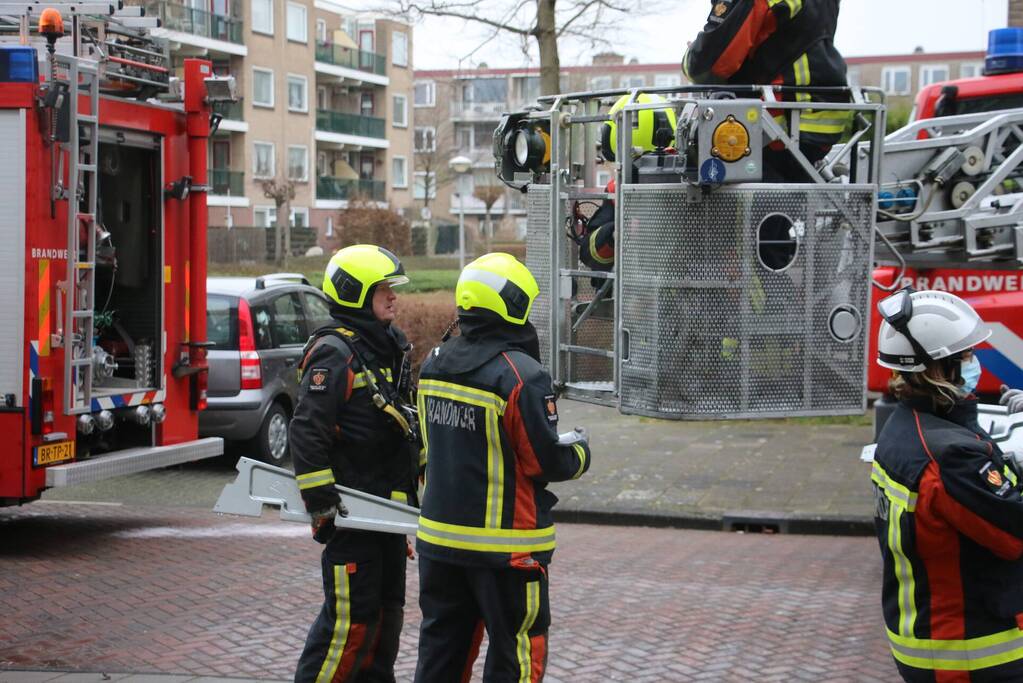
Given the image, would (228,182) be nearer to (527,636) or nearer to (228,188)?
(228,188)

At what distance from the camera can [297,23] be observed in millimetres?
46688

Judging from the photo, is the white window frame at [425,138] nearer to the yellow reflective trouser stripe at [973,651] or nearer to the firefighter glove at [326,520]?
the firefighter glove at [326,520]

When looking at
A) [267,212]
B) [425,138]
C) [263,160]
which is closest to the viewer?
[267,212]

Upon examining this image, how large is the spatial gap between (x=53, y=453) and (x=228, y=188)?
121ft

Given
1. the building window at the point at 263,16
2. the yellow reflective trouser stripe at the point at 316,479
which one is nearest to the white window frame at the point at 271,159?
the building window at the point at 263,16

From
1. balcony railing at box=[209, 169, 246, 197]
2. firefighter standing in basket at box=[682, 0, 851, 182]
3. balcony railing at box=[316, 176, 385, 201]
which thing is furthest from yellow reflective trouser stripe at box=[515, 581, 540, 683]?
balcony railing at box=[316, 176, 385, 201]

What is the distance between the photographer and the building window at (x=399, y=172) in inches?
2265

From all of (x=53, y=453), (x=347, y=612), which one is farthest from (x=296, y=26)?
(x=347, y=612)

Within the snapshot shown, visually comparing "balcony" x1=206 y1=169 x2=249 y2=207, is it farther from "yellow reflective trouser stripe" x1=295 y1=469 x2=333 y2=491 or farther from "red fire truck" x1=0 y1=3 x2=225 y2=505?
"yellow reflective trouser stripe" x1=295 y1=469 x2=333 y2=491

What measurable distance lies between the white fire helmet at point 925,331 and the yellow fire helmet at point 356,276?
2027 mm

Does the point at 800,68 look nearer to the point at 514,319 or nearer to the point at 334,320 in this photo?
the point at 514,319

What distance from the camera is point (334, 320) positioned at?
5219 millimetres

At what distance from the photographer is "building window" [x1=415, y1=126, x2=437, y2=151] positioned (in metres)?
61.5

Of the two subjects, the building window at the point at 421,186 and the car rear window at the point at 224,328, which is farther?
the building window at the point at 421,186
